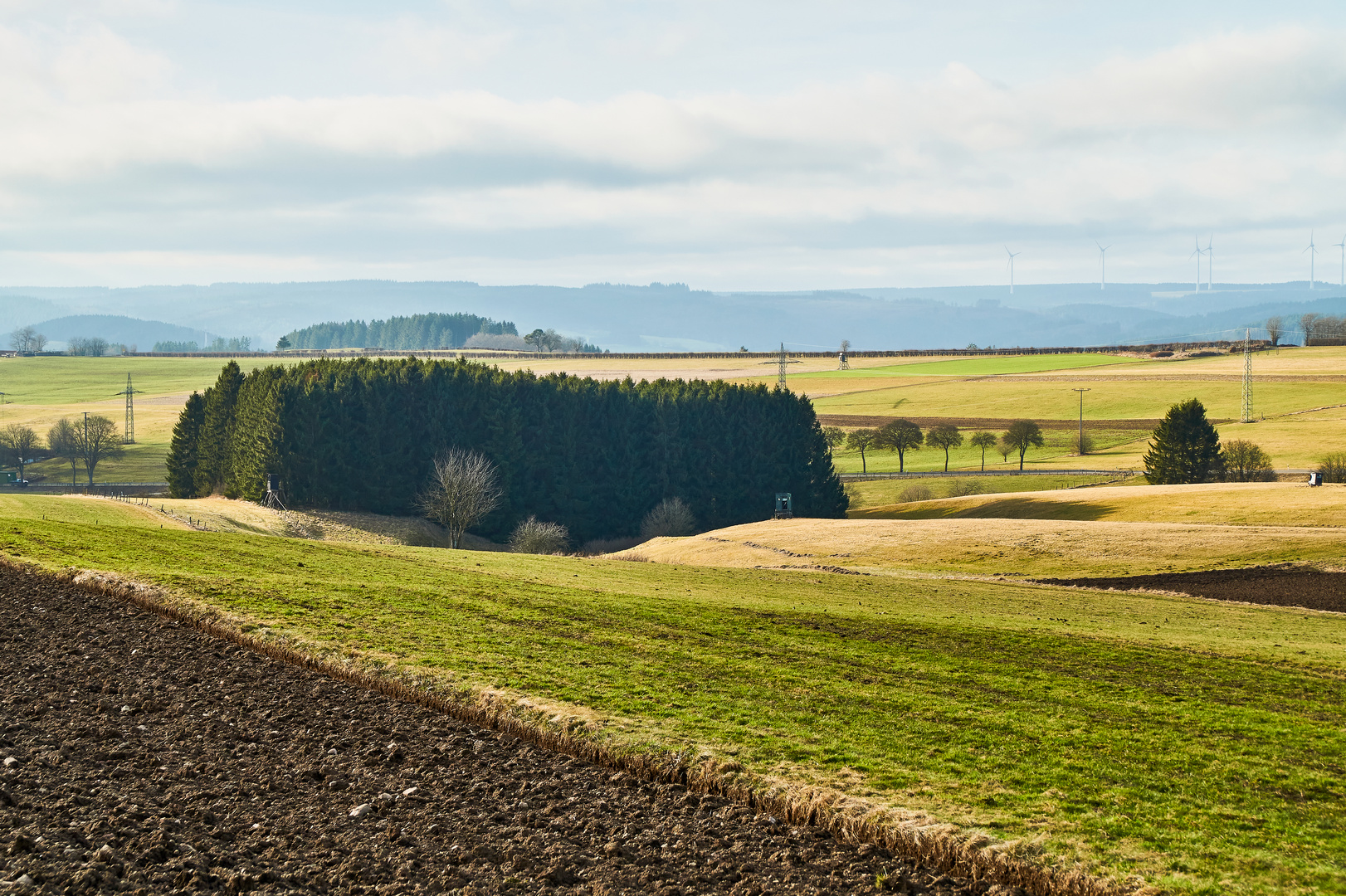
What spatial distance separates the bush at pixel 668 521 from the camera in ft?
370

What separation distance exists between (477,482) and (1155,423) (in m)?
97.7

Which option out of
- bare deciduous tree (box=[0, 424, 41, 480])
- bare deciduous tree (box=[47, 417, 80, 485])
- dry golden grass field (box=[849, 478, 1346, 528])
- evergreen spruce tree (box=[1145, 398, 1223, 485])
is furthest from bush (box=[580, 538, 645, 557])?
bare deciduous tree (box=[0, 424, 41, 480])

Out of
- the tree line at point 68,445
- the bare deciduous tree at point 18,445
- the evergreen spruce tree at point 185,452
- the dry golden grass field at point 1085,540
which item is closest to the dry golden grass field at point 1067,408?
the tree line at point 68,445

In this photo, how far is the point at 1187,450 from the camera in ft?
358

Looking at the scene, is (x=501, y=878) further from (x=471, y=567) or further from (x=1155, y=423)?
(x=1155, y=423)

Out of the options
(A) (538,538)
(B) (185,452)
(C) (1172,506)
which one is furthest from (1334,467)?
(B) (185,452)

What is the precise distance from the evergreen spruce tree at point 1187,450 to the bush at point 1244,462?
5.40ft

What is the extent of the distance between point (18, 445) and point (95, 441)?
1590 centimetres

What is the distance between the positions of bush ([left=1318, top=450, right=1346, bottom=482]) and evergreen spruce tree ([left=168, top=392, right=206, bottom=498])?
12636cm

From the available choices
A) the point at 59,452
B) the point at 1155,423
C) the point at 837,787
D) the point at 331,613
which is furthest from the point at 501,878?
the point at 59,452

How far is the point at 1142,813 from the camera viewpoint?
42.5 feet

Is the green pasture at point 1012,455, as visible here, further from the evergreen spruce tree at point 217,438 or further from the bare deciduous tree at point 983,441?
the evergreen spruce tree at point 217,438

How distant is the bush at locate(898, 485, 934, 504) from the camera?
401 ft

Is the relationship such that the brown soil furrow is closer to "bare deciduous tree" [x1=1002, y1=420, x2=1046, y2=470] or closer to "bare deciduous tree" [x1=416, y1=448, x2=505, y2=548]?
"bare deciduous tree" [x1=416, y1=448, x2=505, y2=548]
